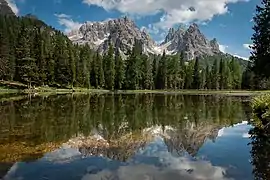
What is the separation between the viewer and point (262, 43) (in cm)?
5972

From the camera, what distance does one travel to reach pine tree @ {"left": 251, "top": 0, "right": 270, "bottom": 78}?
5797 cm

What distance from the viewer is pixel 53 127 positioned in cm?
2952

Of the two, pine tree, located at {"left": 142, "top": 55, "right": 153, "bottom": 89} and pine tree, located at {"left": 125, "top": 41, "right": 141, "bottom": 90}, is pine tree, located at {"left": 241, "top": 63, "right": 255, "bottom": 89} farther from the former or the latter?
→ pine tree, located at {"left": 125, "top": 41, "right": 141, "bottom": 90}

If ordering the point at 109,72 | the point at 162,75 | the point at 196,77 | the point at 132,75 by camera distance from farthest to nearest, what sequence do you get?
the point at 196,77 < the point at 162,75 < the point at 132,75 < the point at 109,72

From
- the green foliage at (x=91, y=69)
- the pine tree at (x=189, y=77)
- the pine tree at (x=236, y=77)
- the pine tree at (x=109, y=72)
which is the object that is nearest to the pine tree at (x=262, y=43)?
the green foliage at (x=91, y=69)

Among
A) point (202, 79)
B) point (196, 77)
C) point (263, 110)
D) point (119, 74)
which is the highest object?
point (196, 77)

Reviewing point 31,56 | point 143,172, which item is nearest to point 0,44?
point 31,56

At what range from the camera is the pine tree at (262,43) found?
5797 cm

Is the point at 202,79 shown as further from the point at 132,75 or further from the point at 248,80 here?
the point at 132,75

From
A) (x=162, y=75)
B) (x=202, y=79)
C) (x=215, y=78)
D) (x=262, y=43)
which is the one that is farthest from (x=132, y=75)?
(x=262, y=43)

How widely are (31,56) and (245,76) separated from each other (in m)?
118

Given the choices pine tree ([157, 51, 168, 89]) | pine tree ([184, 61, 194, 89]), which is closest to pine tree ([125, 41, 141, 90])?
pine tree ([157, 51, 168, 89])

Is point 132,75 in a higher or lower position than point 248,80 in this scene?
higher

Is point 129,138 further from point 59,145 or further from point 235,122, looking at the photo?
point 235,122
